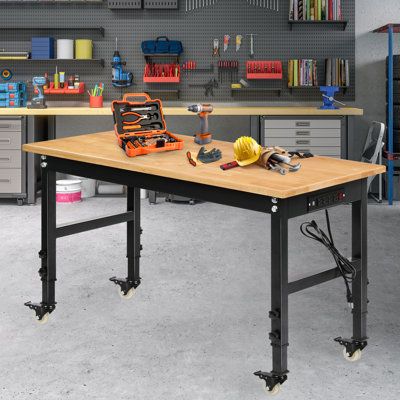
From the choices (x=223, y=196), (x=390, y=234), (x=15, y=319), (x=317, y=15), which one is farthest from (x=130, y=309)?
(x=317, y=15)

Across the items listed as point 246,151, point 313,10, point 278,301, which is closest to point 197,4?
point 313,10

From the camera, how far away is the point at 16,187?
21.8 feet

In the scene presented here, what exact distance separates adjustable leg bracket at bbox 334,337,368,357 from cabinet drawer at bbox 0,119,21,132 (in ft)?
13.7

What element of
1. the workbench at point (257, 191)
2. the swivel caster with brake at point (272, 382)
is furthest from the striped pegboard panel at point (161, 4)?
the swivel caster with brake at point (272, 382)

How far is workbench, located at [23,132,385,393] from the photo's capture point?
283cm

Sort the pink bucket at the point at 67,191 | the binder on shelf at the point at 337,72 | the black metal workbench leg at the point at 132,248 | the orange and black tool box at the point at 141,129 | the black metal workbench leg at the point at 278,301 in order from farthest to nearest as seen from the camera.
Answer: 1. the binder on shelf at the point at 337,72
2. the pink bucket at the point at 67,191
3. the black metal workbench leg at the point at 132,248
4. the orange and black tool box at the point at 141,129
5. the black metal workbench leg at the point at 278,301

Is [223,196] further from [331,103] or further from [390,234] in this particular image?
[331,103]

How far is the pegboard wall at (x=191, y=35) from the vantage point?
282 inches

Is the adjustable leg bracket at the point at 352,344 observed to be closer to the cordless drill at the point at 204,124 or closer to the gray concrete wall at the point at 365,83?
the cordless drill at the point at 204,124

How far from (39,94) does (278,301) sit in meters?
4.58

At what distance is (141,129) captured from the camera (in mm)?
3682

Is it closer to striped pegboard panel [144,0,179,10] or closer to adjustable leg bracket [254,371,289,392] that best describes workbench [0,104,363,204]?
striped pegboard panel [144,0,179,10]

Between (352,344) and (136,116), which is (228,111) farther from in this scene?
(352,344)

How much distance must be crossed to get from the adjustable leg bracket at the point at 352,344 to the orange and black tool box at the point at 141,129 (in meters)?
1.15
